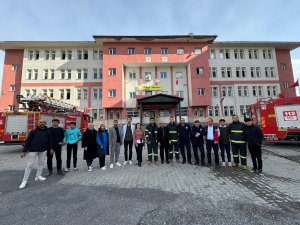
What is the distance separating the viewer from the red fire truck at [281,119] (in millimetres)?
9781

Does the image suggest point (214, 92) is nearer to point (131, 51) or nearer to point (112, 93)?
point (131, 51)

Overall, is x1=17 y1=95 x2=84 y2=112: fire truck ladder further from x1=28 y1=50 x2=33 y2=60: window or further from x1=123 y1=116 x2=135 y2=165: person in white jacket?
x1=28 y1=50 x2=33 y2=60: window

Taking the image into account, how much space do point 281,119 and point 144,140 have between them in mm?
9415

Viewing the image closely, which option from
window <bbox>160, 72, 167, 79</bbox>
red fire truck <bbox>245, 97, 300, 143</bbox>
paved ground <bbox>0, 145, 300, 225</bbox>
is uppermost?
window <bbox>160, 72, 167, 79</bbox>

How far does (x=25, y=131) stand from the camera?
32.1 ft

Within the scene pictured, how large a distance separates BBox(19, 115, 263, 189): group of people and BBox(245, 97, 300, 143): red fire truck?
19.1 ft

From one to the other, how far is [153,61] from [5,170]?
21.9m

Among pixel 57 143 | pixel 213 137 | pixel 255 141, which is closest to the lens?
pixel 255 141

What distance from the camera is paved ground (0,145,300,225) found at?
2.74m

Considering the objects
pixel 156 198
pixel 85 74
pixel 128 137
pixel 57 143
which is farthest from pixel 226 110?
pixel 57 143

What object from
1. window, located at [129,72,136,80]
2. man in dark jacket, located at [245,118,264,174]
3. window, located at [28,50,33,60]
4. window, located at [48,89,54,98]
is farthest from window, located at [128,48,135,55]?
man in dark jacket, located at [245,118,264,174]

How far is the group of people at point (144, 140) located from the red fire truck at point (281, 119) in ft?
19.1

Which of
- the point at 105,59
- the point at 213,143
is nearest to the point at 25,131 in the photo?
the point at 213,143

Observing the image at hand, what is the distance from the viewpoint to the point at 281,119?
10070 millimetres
